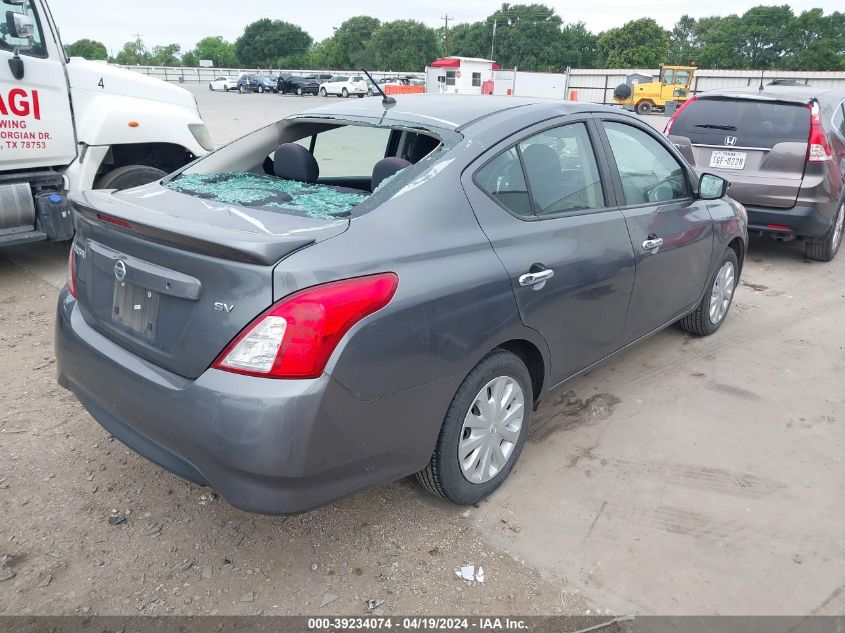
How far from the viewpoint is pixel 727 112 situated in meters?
6.95

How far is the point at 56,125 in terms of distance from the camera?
18.6ft

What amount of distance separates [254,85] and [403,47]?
46.5 m

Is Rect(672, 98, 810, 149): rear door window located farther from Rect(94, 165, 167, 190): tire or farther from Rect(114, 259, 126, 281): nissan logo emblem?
Rect(114, 259, 126, 281): nissan logo emblem

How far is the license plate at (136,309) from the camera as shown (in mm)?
2393

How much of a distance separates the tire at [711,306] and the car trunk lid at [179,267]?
3.25 meters

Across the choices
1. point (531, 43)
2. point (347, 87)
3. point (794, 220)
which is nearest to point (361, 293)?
point (794, 220)

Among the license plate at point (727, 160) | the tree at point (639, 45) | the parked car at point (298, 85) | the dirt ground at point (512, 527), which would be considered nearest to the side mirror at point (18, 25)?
the dirt ground at point (512, 527)

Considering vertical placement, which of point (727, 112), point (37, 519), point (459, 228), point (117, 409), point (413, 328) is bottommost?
point (37, 519)

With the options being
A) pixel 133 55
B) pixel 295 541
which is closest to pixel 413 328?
pixel 295 541

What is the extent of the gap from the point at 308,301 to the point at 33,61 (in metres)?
4.79

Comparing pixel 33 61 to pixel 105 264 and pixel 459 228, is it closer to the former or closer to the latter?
pixel 105 264

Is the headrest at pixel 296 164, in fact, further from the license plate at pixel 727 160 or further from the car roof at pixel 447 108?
the license plate at pixel 727 160

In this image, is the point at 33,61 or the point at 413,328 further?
the point at 33,61

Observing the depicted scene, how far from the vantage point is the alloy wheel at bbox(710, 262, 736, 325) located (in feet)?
15.7
